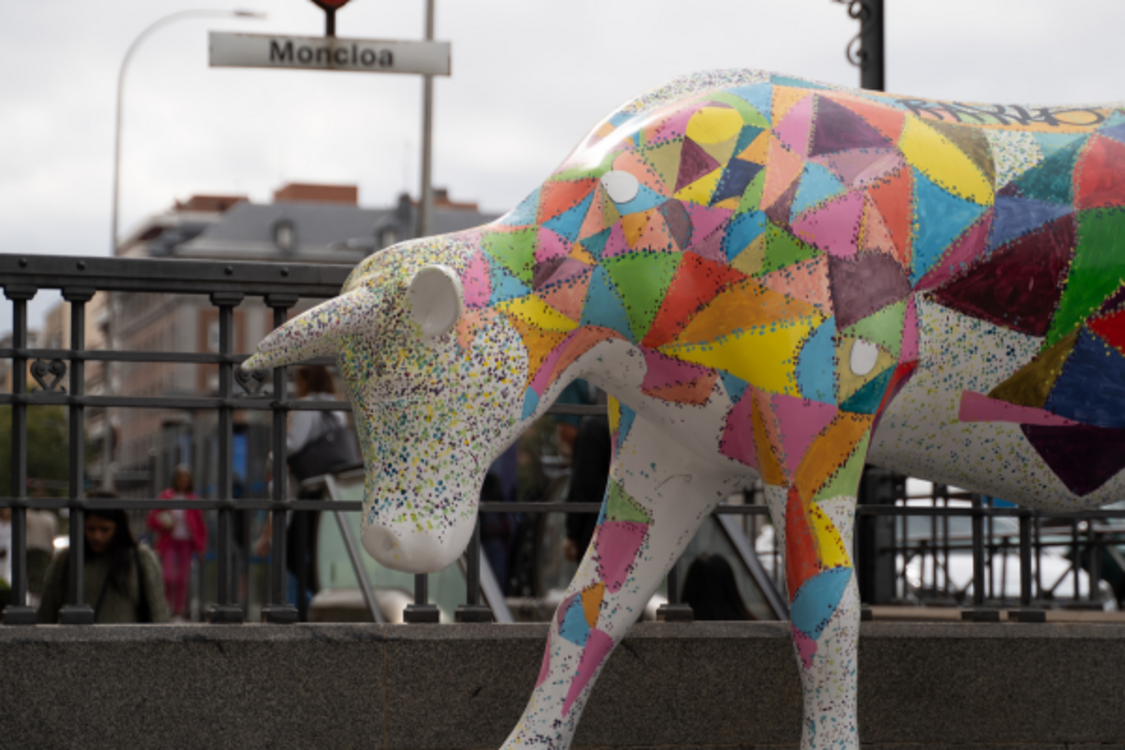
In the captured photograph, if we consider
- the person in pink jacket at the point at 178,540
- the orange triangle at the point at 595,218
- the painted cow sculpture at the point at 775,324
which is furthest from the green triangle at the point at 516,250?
the person in pink jacket at the point at 178,540

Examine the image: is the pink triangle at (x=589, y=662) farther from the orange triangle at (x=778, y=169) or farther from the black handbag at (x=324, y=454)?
the black handbag at (x=324, y=454)

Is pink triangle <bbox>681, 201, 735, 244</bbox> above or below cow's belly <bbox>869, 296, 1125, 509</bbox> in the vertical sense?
above

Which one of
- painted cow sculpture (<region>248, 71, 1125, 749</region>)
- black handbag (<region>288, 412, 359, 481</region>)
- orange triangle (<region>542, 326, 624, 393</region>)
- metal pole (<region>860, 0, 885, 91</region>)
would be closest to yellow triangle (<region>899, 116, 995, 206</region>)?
painted cow sculpture (<region>248, 71, 1125, 749</region>)

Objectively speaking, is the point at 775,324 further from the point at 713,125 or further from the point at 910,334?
the point at 713,125

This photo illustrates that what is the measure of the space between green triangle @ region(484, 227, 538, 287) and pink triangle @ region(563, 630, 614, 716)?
34.7 inches

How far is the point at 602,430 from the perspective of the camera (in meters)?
6.38

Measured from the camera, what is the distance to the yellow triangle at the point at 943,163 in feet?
9.94

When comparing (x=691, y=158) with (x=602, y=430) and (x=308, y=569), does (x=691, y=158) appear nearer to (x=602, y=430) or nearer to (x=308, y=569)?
(x=602, y=430)

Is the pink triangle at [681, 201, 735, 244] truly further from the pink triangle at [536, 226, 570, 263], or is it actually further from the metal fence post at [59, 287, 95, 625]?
the metal fence post at [59, 287, 95, 625]

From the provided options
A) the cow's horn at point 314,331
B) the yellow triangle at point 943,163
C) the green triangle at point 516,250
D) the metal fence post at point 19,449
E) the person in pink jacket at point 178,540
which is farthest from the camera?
the person in pink jacket at point 178,540

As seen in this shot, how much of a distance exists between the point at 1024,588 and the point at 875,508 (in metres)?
0.70

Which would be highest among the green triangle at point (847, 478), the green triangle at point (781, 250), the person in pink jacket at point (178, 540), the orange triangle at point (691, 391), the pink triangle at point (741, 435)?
the green triangle at point (781, 250)

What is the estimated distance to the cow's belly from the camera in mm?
3037

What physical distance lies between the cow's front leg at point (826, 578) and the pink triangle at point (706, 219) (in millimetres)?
500
